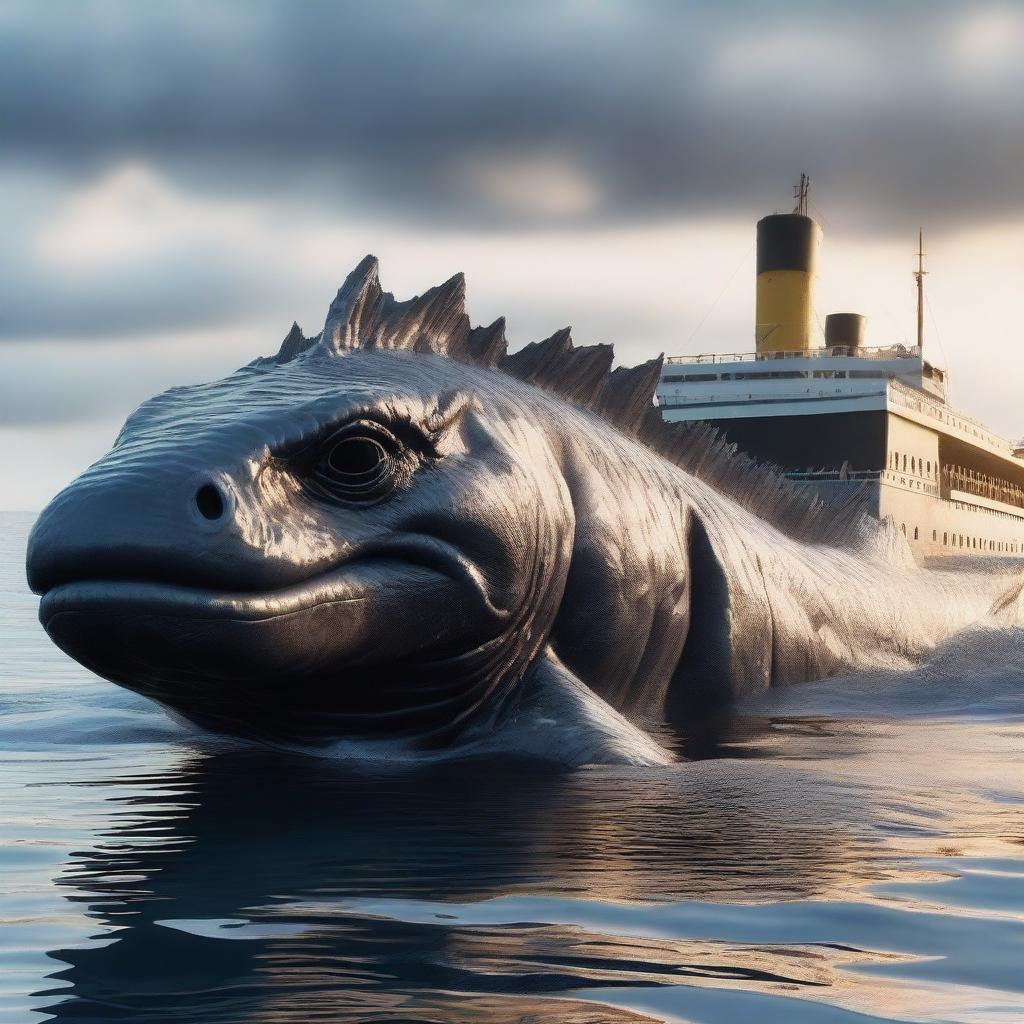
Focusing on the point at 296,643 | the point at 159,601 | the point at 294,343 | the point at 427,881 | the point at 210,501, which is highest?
the point at 294,343

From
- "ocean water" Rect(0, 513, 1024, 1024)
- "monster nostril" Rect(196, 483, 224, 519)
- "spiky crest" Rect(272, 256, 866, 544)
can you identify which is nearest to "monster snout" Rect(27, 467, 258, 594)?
"monster nostril" Rect(196, 483, 224, 519)

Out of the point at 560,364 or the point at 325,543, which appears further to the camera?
the point at 560,364

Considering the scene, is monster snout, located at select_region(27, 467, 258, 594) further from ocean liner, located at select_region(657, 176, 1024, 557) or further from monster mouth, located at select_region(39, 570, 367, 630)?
ocean liner, located at select_region(657, 176, 1024, 557)

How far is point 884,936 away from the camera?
7.94 ft

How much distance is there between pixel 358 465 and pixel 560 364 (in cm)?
210

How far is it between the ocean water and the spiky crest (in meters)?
1.59

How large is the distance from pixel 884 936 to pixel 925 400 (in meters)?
26.3

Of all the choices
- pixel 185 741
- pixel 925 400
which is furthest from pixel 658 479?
pixel 925 400

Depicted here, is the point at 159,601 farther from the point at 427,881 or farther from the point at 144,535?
the point at 427,881

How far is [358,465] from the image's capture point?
15.1 ft

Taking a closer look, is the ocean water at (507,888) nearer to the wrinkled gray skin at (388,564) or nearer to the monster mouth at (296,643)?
the monster mouth at (296,643)

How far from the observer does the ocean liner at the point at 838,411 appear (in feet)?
81.5

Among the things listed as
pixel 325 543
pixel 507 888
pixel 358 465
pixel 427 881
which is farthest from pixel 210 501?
pixel 507 888

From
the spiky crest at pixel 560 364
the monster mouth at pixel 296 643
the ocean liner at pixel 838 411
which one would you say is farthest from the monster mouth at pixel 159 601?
the ocean liner at pixel 838 411
